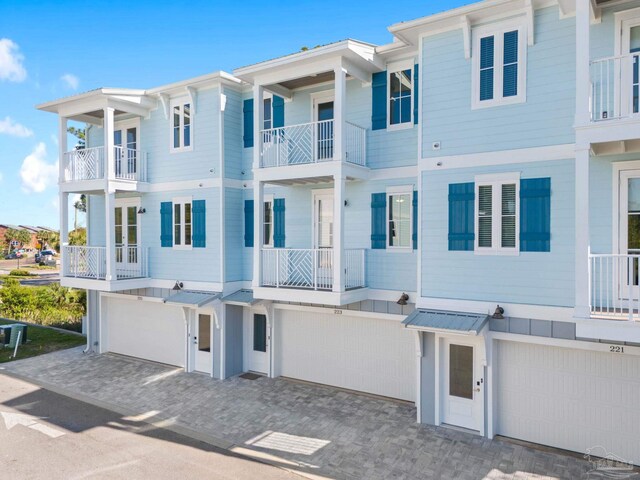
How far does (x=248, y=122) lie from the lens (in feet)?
43.5

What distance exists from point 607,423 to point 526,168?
16.1ft

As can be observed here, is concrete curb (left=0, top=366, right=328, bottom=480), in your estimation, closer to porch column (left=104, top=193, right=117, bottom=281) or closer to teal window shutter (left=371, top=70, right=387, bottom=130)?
porch column (left=104, top=193, right=117, bottom=281)

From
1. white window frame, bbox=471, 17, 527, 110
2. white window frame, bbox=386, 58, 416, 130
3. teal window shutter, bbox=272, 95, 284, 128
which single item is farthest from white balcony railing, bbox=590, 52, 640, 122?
teal window shutter, bbox=272, 95, 284, 128

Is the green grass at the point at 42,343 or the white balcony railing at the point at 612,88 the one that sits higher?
the white balcony railing at the point at 612,88

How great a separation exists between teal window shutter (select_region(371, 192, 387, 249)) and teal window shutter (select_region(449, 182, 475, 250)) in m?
1.88

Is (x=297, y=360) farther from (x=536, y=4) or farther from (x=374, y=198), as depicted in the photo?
(x=536, y=4)

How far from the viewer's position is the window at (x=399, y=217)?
34.4 feet

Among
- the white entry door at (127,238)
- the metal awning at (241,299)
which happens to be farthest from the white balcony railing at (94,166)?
the metal awning at (241,299)

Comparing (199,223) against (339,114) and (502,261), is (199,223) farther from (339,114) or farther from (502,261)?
(502,261)

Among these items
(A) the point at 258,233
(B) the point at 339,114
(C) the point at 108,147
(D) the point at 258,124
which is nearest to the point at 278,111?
(D) the point at 258,124

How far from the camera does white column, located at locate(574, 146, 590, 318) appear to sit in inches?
270

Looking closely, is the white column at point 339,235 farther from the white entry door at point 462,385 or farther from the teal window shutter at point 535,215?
the teal window shutter at point 535,215

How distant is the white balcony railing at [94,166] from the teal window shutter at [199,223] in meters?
2.43

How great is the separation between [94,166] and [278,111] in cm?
644
